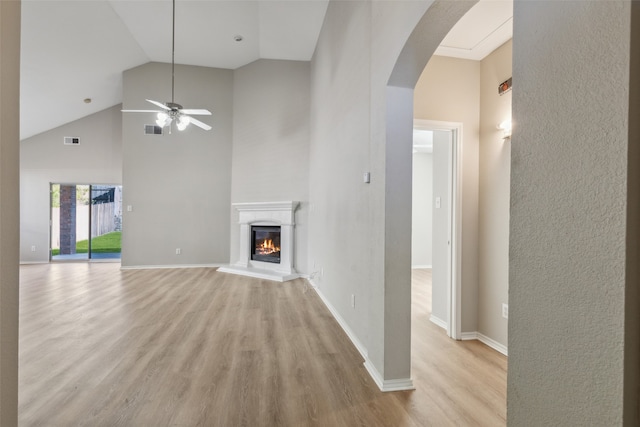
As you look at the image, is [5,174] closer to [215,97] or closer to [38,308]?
[38,308]

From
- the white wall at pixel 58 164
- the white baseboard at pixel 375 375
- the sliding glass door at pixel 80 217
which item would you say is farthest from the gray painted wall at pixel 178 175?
the white baseboard at pixel 375 375

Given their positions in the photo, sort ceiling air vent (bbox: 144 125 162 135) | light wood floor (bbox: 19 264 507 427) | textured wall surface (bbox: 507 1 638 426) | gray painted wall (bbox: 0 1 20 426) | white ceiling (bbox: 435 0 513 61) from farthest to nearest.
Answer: ceiling air vent (bbox: 144 125 162 135), white ceiling (bbox: 435 0 513 61), light wood floor (bbox: 19 264 507 427), gray painted wall (bbox: 0 1 20 426), textured wall surface (bbox: 507 1 638 426)

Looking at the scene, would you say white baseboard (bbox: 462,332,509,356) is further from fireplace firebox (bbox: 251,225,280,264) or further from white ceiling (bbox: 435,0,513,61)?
fireplace firebox (bbox: 251,225,280,264)

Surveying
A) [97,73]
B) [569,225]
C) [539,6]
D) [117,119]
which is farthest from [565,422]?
[117,119]

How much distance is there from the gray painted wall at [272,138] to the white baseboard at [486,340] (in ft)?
10.9

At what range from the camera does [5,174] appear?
99 centimetres

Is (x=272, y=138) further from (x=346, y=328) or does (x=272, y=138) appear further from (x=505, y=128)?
(x=505, y=128)

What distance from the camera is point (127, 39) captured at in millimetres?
5531

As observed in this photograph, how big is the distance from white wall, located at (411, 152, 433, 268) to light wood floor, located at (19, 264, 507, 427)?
3.07 meters

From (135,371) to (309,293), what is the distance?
8.63 ft

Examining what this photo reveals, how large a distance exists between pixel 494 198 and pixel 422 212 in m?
4.19

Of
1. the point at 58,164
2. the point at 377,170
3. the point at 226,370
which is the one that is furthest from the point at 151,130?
the point at 377,170

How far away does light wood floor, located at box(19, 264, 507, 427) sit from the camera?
178cm

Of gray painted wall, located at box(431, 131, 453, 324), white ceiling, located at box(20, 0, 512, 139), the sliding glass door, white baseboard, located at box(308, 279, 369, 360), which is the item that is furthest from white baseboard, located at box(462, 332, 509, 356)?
the sliding glass door
